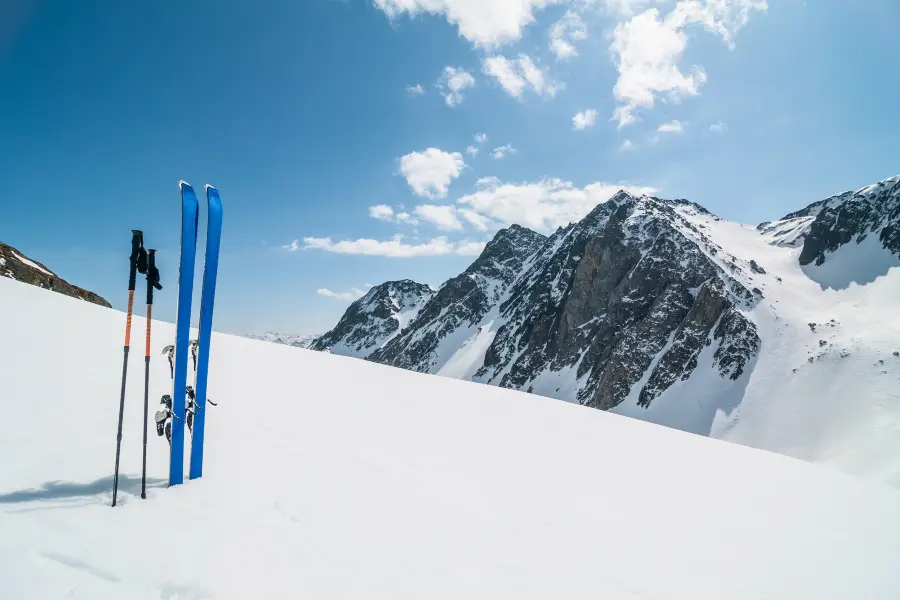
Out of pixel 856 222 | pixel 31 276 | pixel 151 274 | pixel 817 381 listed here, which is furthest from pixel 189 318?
pixel 856 222

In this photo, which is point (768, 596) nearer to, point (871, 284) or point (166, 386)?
point (166, 386)

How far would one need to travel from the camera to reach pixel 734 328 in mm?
75625

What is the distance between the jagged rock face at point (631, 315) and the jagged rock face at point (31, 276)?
81.9m

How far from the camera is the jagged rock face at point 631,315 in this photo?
262 feet

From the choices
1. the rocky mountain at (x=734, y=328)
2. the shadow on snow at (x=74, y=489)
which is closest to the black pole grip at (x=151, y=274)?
the shadow on snow at (x=74, y=489)

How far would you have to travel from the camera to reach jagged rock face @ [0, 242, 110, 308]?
32.5m

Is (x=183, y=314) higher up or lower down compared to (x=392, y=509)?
higher up

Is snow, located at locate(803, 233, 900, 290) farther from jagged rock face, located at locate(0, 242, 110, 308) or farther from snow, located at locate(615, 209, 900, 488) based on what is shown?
jagged rock face, located at locate(0, 242, 110, 308)

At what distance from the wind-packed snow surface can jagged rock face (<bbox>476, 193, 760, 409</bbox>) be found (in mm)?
77267

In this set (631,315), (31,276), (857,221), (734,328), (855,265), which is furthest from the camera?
(631,315)

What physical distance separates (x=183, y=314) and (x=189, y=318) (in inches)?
3.3

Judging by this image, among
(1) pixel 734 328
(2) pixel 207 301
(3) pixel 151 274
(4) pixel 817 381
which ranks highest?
(1) pixel 734 328

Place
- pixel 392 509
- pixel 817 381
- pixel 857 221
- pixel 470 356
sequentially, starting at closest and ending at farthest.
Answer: pixel 392 509, pixel 817 381, pixel 857 221, pixel 470 356

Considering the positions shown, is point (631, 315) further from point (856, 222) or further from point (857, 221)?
point (857, 221)
